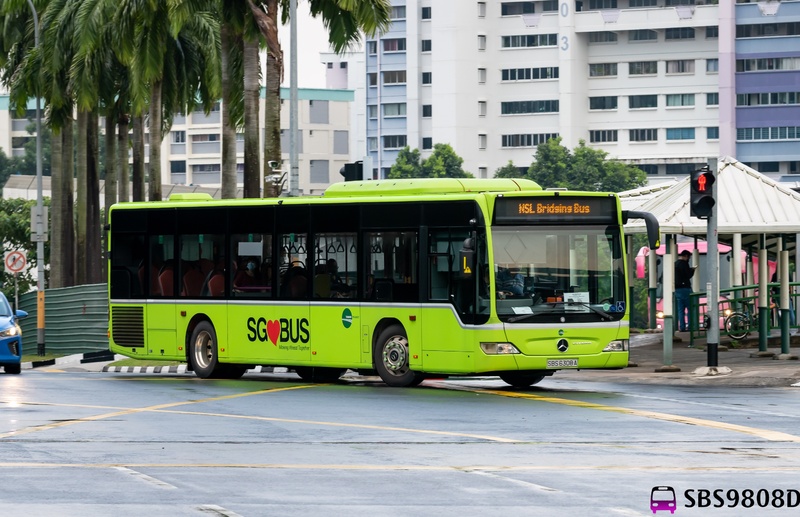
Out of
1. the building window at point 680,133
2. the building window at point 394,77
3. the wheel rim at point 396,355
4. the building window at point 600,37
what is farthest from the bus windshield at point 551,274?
the building window at point 394,77

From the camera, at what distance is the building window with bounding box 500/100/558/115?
475 feet

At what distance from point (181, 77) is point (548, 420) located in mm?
35045

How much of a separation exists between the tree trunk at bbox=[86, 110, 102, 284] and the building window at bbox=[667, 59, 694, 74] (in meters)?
85.4

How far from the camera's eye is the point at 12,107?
58.2m

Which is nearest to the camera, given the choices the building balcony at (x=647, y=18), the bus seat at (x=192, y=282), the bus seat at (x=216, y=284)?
the bus seat at (x=216, y=284)

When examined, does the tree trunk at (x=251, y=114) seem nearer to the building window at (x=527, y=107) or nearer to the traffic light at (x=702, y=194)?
the traffic light at (x=702, y=194)

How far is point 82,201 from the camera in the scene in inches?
2290

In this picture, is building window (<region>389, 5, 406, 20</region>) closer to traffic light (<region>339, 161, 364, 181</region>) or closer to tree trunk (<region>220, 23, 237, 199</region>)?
tree trunk (<region>220, 23, 237, 199</region>)

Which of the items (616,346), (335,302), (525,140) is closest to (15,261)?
(335,302)

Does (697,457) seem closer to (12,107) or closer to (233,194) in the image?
→ (233,194)

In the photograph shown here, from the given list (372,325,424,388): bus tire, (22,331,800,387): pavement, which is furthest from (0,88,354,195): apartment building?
(372,325,424,388): bus tire

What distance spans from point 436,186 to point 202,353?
571cm

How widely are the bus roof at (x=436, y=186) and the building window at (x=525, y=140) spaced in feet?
396

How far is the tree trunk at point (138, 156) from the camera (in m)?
54.9
